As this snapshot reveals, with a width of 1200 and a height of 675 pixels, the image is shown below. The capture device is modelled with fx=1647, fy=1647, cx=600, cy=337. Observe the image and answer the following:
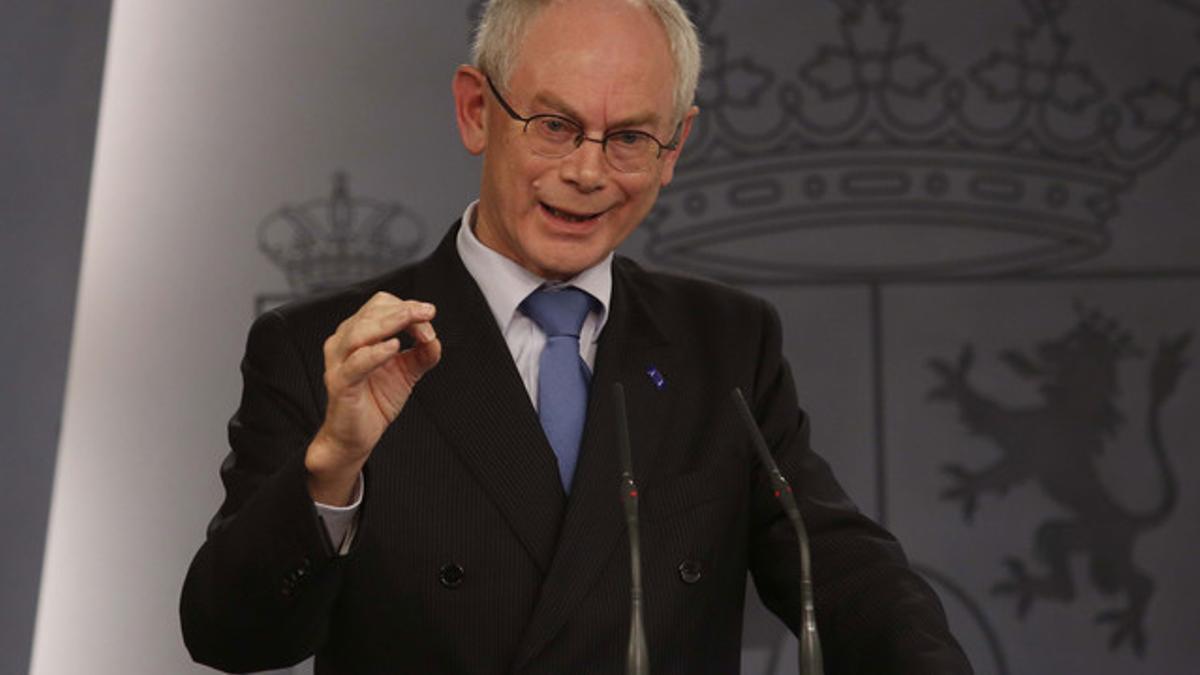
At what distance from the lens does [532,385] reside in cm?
184

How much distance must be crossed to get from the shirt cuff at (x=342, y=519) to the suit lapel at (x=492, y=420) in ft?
0.68

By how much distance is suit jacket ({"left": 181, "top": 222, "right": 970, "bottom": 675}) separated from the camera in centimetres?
162

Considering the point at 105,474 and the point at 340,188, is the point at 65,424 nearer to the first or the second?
the point at 105,474

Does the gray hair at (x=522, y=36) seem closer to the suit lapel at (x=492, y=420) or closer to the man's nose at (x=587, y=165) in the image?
the man's nose at (x=587, y=165)

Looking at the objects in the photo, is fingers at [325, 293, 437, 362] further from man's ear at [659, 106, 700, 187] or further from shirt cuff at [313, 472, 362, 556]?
man's ear at [659, 106, 700, 187]

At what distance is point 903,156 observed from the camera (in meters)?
3.58

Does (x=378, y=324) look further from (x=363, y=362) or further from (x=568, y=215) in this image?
(x=568, y=215)

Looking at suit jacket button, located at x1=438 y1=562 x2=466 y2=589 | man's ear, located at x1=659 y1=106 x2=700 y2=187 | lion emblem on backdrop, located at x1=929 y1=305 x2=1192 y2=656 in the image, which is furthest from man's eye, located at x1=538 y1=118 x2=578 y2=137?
lion emblem on backdrop, located at x1=929 y1=305 x2=1192 y2=656

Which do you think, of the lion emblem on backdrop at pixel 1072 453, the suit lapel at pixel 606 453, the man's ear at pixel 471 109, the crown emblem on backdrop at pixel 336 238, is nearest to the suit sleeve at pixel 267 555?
the suit lapel at pixel 606 453

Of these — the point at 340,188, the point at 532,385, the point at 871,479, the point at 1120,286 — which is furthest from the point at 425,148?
the point at 532,385

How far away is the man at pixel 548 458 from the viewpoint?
1635 mm

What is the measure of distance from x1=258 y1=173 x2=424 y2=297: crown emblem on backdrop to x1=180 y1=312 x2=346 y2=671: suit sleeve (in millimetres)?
1857

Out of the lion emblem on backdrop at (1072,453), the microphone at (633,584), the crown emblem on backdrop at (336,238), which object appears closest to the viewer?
the microphone at (633,584)

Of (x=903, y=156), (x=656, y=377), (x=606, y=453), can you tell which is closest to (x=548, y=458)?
(x=606, y=453)
